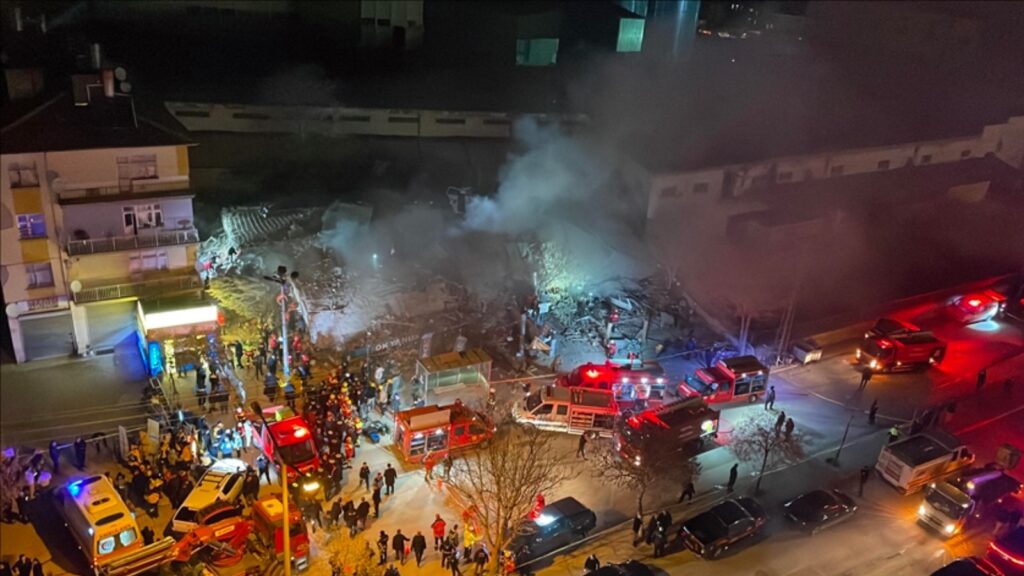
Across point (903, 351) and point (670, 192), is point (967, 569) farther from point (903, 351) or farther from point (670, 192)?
point (670, 192)

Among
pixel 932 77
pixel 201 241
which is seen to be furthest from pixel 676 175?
pixel 201 241

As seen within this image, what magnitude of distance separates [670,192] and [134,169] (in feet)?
59.9

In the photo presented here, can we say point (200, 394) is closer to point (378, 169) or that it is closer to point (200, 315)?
point (200, 315)

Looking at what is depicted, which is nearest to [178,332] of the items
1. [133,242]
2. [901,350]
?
[133,242]

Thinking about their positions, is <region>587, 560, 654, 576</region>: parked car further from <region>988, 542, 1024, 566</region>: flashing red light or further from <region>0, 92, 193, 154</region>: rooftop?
<region>0, 92, 193, 154</region>: rooftop

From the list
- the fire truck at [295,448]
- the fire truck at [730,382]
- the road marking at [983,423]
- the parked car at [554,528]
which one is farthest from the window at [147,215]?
the road marking at [983,423]

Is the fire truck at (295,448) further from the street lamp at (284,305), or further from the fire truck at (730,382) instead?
the fire truck at (730,382)

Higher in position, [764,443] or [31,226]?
[31,226]

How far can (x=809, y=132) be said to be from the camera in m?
33.2

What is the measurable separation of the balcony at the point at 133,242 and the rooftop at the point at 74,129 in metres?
2.68

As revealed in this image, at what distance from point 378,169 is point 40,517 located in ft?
57.5

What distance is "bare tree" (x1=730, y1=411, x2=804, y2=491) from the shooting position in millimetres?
21266

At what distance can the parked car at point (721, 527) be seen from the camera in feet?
58.3

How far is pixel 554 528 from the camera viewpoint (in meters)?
17.9
